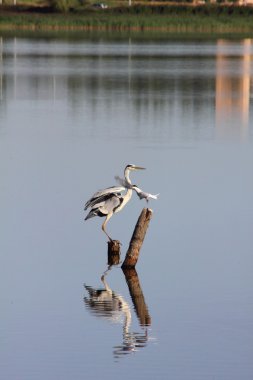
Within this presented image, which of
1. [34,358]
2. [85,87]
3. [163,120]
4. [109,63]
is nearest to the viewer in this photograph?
[34,358]

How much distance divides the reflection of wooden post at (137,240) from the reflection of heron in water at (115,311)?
16.6 inches

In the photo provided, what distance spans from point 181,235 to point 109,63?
116 feet

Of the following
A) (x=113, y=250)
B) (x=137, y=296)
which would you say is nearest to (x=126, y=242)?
(x=113, y=250)

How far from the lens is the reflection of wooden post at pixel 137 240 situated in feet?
43.6

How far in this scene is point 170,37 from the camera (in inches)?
3017

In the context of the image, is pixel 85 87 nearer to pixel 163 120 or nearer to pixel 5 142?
pixel 163 120

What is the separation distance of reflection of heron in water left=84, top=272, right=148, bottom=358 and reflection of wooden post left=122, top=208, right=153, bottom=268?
1.38ft

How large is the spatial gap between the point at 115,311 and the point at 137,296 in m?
0.58

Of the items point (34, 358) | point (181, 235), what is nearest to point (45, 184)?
point (181, 235)

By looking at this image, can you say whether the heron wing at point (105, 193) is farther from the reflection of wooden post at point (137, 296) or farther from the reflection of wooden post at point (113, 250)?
the reflection of wooden post at point (137, 296)

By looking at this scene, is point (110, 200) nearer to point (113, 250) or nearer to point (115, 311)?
point (113, 250)

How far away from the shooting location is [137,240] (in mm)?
13320

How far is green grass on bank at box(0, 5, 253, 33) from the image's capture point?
79.8 meters

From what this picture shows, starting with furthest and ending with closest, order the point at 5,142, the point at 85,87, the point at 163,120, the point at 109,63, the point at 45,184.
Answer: the point at 109,63 < the point at 85,87 < the point at 163,120 < the point at 5,142 < the point at 45,184
